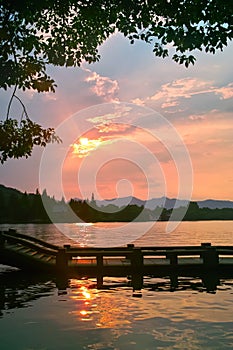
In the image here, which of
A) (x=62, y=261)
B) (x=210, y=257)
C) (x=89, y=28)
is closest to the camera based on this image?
(x=89, y=28)

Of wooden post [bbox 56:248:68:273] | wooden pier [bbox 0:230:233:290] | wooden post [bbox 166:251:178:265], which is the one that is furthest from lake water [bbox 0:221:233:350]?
wooden post [bbox 166:251:178:265]

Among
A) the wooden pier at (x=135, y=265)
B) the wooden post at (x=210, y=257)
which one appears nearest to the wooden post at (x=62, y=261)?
the wooden pier at (x=135, y=265)

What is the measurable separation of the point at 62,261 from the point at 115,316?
936 centimetres

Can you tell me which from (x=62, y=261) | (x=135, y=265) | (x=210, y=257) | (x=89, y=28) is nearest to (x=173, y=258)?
(x=210, y=257)

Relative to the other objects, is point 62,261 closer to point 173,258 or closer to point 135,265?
point 135,265

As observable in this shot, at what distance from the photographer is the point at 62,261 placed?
23109 mm

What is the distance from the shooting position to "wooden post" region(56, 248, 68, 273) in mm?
23016

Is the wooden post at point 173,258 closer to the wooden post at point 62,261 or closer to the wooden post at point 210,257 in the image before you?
the wooden post at point 210,257

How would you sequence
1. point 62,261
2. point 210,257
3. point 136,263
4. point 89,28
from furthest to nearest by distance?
point 62,261
point 136,263
point 210,257
point 89,28

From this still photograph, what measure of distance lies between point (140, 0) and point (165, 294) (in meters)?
11.7

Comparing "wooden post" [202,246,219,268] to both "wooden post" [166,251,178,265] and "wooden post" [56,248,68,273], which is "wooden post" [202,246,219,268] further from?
"wooden post" [56,248,68,273]

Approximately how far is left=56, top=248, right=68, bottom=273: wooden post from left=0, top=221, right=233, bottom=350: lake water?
67.3 inches

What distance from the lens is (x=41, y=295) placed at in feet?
59.6

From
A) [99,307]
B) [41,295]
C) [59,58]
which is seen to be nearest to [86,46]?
[59,58]
